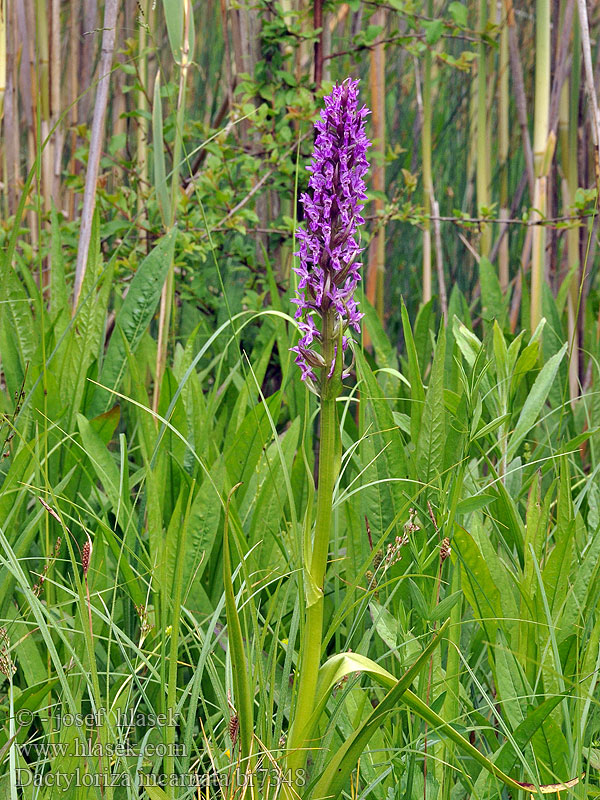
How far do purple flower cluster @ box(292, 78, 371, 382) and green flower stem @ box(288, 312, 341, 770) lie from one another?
0.04ft

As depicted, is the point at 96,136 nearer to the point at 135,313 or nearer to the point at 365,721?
the point at 135,313

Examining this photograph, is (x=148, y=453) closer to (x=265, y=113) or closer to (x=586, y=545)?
(x=586, y=545)

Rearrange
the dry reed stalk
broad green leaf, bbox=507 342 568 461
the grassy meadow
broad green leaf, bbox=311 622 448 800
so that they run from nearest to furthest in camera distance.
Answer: broad green leaf, bbox=311 622 448 800, the grassy meadow, broad green leaf, bbox=507 342 568 461, the dry reed stalk

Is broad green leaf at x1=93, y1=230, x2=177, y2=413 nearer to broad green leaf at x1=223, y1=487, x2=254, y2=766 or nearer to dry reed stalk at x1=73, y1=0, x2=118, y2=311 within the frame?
dry reed stalk at x1=73, y1=0, x2=118, y2=311

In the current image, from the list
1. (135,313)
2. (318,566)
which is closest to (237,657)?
(318,566)

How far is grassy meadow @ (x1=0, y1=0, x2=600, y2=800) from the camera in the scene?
817 millimetres

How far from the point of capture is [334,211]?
2.47 ft

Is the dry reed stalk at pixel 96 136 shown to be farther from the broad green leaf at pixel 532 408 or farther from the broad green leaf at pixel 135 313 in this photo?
the broad green leaf at pixel 532 408

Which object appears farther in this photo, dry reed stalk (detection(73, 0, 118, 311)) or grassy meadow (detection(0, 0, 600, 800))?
dry reed stalk (detection(73, 0, 118, 311))

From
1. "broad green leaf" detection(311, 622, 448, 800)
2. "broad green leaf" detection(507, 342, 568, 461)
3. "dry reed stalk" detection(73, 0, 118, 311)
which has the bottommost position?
"broad green leaf" detection(311, 622, 448, 800)

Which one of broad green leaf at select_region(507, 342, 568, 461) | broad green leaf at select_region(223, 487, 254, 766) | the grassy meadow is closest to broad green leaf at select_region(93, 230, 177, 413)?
the grassy meadow

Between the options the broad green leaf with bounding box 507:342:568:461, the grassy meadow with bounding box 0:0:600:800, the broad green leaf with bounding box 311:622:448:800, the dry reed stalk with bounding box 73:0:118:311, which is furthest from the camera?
the dry reed stalk with bounding box 73:0:118:311

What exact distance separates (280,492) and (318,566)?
0.50 meters

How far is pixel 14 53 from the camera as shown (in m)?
2.19
